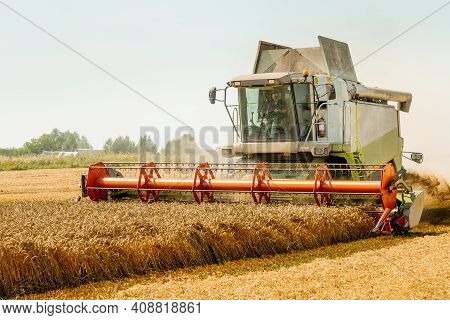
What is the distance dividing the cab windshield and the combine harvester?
1 centimetres

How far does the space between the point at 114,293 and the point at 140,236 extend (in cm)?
95

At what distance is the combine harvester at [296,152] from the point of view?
8016mm

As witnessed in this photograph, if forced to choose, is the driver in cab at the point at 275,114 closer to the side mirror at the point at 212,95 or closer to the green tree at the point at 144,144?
the side mirror at the point at 212,95

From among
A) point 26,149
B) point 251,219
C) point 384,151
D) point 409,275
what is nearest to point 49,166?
point 384,151

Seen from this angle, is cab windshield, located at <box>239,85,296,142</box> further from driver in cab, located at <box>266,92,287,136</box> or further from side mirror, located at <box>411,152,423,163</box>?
side mirror, located at <box>411,152,423,163</box>

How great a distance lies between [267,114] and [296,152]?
74 cm

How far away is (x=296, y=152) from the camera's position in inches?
365

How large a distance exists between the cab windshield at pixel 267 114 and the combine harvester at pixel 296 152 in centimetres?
1

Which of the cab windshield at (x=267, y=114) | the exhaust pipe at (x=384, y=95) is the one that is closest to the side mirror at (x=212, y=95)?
the cab windshield at (x=267, y=114)

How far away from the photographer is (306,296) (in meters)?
4.59

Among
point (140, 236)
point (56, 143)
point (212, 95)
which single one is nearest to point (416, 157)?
point (212, 95)

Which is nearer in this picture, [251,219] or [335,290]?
[335,290]

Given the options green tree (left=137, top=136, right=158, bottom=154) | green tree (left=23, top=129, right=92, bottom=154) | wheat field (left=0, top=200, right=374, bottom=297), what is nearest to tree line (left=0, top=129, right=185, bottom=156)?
green tree (left=23, top=129, right=92, bottom=154)

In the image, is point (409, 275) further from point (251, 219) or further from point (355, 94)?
point (355, 94)
